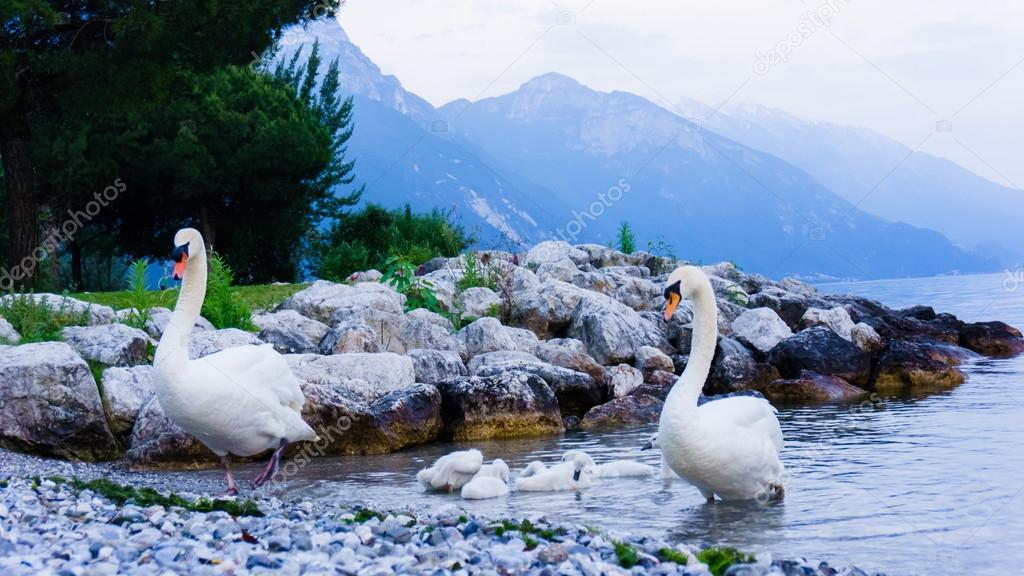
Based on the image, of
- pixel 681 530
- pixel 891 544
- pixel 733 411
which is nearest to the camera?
pixel 891 544

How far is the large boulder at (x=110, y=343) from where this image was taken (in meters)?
11.1

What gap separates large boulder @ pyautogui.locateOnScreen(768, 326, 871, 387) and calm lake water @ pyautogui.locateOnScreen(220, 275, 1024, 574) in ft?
9.40

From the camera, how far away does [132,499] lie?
19.8 feet

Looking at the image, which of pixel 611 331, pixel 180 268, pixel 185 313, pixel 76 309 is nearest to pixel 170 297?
pixel 76 309

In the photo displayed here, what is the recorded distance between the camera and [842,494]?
7418mm

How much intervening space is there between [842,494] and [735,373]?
7925 millimetres

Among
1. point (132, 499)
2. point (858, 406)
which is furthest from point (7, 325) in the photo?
point (858, 406)

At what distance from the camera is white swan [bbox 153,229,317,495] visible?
7344 mm

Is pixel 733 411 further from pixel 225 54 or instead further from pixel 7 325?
pixel 225 54

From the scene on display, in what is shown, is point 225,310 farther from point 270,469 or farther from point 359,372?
point 270,469

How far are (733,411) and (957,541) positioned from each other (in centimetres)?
169

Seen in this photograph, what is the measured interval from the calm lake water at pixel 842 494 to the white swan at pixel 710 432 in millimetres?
207

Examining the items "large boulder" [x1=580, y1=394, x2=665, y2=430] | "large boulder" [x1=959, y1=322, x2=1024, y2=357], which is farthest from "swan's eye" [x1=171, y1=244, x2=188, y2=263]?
"large boulder" [x1=959, y1=322, x2=1024, y2=357]

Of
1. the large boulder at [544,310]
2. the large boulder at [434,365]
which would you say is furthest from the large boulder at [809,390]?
the large boulder at [434,365]
